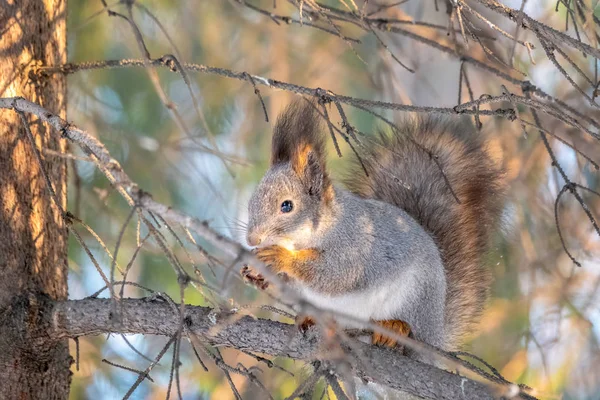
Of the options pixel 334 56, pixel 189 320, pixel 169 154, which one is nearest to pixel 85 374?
pixel 169 154

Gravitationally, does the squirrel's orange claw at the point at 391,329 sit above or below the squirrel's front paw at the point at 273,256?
below

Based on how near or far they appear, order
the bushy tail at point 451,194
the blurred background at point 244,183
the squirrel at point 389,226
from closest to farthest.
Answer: the squirrel at point 389,226 → the bushy tail at point 451,194 → the blurred background at point 244,183

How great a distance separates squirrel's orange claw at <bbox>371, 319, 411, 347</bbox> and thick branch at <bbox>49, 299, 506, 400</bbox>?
0.73 feet

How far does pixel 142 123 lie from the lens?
10.6 ft

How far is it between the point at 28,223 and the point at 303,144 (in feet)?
1.99

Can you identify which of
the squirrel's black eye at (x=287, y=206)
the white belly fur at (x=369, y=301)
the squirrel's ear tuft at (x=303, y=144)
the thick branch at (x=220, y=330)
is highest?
the squirrel's ear tuft at (x=303, y=144)

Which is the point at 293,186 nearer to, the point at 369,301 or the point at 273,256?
the point at 273,256

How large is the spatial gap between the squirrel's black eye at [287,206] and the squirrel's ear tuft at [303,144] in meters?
0.06

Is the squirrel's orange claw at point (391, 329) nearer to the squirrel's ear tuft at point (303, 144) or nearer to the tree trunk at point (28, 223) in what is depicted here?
the squirrel's ear tuft at point (303, 144)

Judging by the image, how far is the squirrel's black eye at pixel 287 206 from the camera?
5.27 ft

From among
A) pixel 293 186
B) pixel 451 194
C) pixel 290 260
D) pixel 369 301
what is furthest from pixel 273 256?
pixel 451 194

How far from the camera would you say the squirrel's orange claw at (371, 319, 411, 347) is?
173 centimetres

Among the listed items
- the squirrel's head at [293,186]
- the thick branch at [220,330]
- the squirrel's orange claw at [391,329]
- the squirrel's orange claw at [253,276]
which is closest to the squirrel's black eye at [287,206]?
the squirrel's head at [293,186]

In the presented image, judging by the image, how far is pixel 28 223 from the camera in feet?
4.97
